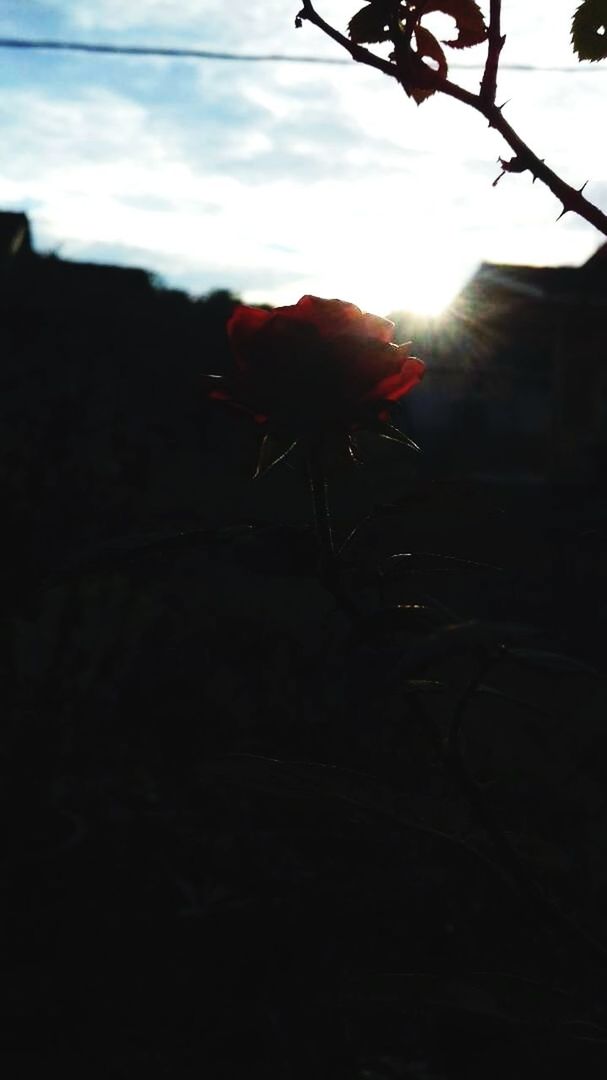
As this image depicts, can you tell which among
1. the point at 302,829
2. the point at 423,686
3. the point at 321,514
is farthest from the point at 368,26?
the point at 302,829

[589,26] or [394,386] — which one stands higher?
[589,26]

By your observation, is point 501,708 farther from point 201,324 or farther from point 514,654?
point 201,324

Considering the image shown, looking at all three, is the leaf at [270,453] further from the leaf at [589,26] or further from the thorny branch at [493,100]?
the leaf at [589,26]

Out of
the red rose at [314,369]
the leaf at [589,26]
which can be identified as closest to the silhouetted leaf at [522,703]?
the red rose at [314,369]

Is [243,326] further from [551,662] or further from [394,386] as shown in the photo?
[551,662]

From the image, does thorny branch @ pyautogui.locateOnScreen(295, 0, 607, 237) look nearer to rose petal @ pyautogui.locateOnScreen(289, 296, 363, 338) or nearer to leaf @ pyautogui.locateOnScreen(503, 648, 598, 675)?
rose petal @ pyautogui.locateOnScreen(289, 296, 363, 338)

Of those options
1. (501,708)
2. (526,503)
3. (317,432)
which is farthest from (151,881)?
(526,503)
